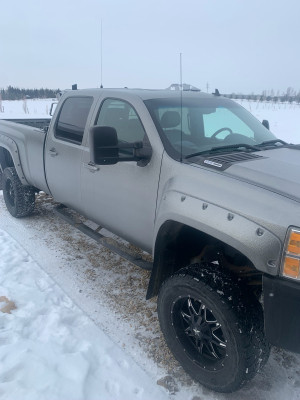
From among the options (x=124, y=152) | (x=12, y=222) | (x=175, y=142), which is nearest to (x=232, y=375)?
(x=175, y=142)

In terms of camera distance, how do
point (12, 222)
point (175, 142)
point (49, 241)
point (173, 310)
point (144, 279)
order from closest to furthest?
point (173, 310)
point (175, 142)
point (144, 279)
point (49, 241)
point (12, 222)

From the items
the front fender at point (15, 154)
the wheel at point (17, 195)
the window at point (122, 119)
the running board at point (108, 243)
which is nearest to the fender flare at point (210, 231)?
the running board at point (108, 243)

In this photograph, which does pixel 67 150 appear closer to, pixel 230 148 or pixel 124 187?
pixel 124 187

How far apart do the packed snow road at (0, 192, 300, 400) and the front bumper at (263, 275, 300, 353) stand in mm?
713

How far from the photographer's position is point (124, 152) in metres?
3.17

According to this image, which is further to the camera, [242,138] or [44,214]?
[44,214]

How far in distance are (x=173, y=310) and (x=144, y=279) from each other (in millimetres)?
1338

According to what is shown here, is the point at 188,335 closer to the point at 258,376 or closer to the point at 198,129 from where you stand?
the point at 258,376

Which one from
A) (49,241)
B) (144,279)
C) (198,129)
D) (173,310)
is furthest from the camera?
(49,241)

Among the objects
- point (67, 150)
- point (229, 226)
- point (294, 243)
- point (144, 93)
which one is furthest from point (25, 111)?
point (294, 243)

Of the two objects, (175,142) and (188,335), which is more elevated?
(175,142)

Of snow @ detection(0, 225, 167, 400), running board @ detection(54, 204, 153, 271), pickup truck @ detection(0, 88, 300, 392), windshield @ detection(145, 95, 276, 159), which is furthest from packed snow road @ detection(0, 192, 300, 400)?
windshield @ detection(145, 95, 276, 159)

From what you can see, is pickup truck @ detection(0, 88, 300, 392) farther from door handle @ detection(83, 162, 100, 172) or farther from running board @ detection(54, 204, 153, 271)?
running board @ detection(54, 204, 153, 271)

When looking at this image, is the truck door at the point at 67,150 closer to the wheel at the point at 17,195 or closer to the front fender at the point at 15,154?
the front fender at the point at 15,154
